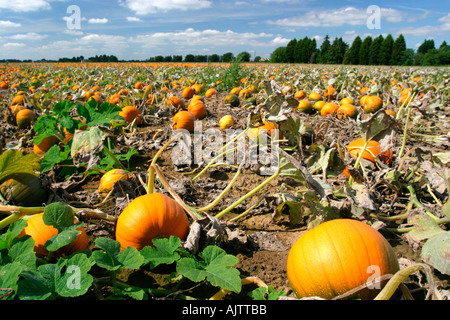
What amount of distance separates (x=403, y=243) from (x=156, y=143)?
3.32 metres

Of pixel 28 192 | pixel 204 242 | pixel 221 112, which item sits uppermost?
pixel 221 112

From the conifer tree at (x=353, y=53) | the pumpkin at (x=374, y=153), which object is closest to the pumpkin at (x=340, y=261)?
the pumpkin at (x=374, y=153)

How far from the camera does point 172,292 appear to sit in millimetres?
1652

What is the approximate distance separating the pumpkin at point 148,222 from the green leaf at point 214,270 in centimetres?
36

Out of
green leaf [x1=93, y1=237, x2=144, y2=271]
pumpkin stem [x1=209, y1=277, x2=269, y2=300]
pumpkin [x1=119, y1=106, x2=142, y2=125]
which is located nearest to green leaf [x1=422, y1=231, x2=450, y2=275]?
pumpkin stem [x1=209, y1=277, x2=269, y2=300]

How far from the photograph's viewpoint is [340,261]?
57.6 inches

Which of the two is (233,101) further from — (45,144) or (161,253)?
(161,253)

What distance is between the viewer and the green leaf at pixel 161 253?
63.7 inches

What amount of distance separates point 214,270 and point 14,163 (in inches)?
71.6

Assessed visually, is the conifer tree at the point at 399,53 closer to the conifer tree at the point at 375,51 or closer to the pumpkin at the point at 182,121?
the conifer tree at the point at 375,51

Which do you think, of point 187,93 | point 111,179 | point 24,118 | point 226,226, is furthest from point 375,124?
point 187,93

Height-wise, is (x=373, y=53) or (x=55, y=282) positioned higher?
(x=373, y=53)

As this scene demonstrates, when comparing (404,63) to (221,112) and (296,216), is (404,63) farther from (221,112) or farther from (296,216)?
(296,216)
